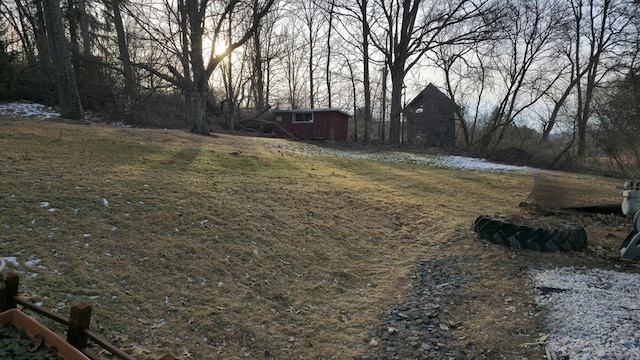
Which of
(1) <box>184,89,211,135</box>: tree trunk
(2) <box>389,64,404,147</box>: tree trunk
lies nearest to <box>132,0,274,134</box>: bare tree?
(1) <box>184,89,211,135</box>: tree trunk

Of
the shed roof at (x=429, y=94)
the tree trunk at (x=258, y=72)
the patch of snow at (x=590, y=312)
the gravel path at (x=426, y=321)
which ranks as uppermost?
the tree trunk at (x=258, y=72)

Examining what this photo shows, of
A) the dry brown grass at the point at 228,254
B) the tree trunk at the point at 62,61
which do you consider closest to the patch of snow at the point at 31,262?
the dry brown grass at the point at 228,254

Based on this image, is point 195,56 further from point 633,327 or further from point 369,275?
point 633,327

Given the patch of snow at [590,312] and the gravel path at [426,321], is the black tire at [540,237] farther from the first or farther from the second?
the gravel path at [426,321]

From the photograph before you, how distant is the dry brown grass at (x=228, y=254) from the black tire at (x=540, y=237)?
16cm

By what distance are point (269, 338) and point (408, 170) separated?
1139 cm

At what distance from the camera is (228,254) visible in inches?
180

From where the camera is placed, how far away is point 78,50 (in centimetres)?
1930

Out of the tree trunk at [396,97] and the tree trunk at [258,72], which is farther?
the tree trunk at [258,72]

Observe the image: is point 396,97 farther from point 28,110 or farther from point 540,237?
point 540,237

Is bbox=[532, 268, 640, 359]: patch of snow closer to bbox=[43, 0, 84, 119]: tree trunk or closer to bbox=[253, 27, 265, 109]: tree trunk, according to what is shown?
bbox=[43, 0, 84, 119]: tree trunk

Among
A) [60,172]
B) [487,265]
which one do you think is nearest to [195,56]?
[60,172]

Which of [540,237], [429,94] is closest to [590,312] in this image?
[540,237]

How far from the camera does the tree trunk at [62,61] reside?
12000 mm
